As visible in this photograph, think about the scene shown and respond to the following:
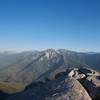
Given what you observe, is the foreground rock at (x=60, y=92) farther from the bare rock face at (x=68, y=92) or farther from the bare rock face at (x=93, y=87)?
the bare rock face at (x=93, y=87)

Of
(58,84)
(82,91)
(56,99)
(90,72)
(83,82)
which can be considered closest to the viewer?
(56,99)

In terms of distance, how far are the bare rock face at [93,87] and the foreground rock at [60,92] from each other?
182 cm

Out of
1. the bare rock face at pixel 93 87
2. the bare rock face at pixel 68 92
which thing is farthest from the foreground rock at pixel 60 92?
the bare rock face at pixel 93 87

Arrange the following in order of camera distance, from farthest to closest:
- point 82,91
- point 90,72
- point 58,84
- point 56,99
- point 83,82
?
point 90,72
point 83,82
point 58,84
point 82,91
point 56,99

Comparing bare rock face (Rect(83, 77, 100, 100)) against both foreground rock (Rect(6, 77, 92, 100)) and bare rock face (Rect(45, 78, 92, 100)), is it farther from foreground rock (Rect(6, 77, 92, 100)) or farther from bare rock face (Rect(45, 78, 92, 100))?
bare rock face (Rect(45, 78, 92, 100))

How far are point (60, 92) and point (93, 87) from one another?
556 cm

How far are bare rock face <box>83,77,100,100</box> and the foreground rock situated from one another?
5.96 feet

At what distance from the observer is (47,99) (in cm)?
2569

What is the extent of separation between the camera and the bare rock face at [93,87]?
94.1 ft

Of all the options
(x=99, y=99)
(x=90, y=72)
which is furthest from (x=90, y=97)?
(x=90, y=72)

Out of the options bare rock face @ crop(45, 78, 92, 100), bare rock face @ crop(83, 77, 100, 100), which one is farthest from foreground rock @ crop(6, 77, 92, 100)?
bare rock face @ crop(83, 77, 100, 100)

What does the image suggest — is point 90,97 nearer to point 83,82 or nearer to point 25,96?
point 83,82

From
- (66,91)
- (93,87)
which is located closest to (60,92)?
(66,91)

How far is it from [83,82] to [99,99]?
14.6 feet
